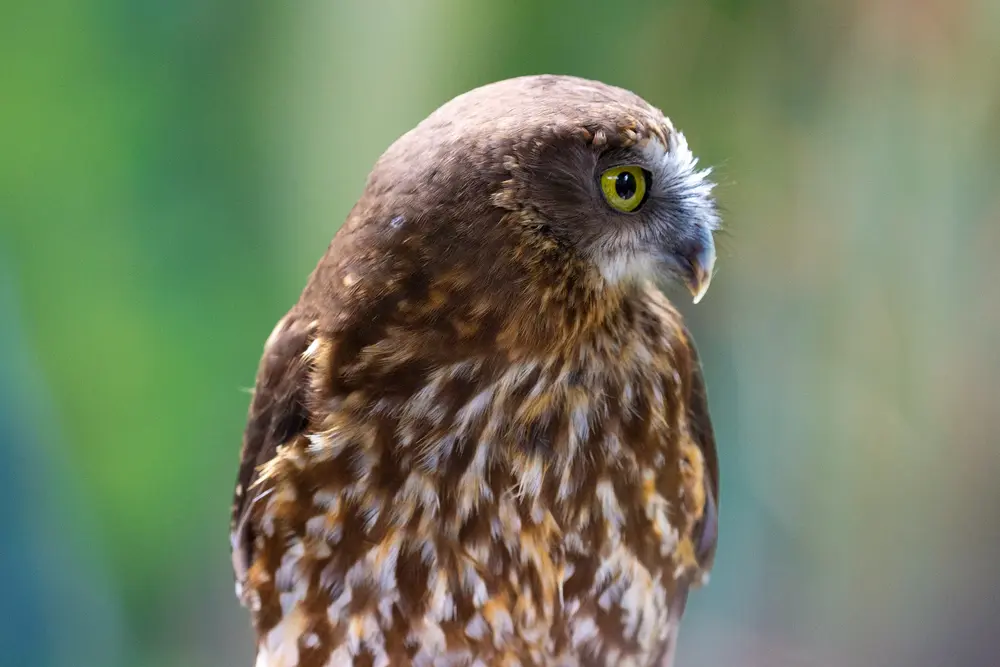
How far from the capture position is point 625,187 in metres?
1.34

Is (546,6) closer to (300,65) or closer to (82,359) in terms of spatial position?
(300,65)

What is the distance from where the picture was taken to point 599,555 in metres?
1.50

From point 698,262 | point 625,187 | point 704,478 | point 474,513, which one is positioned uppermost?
point 625,187

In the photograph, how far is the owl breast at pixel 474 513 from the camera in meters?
1.37

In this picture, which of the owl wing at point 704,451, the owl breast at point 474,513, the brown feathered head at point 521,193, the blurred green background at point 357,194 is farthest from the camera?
the blurred green background at point 357,194

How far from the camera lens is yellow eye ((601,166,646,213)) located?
1.31 metres

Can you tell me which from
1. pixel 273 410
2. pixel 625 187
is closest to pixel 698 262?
pixel 625 187

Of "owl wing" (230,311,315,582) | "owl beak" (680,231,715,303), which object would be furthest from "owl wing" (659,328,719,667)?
"owl wing" (230,311,315,582)

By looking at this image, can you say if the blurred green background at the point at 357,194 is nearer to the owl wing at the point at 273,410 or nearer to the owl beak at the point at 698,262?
the owl beak at the point at 698,262

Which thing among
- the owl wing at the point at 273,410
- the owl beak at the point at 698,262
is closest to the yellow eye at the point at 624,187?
the owl beak at the point at 698,262

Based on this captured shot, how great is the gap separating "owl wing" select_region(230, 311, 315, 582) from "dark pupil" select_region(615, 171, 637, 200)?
1.75ft

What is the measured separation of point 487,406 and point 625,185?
406 mm

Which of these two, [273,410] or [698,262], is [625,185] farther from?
[273,410]

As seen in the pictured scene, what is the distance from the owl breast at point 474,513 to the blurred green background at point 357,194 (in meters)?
0.62
